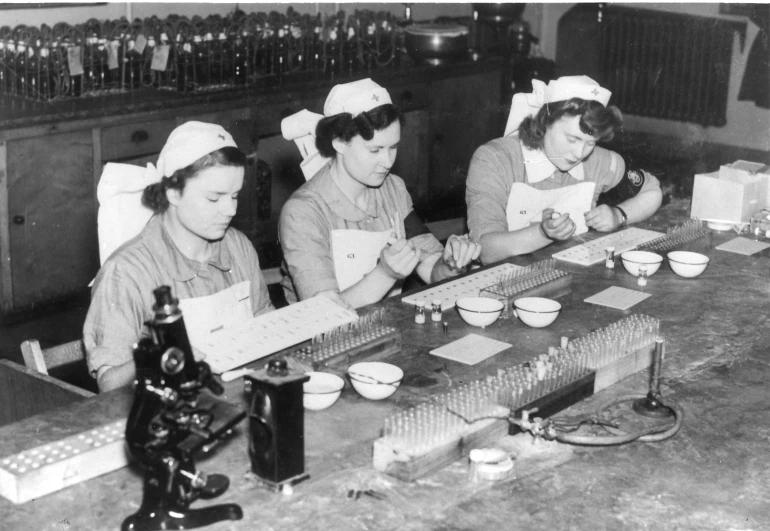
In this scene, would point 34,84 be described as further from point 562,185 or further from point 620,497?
point 620,497

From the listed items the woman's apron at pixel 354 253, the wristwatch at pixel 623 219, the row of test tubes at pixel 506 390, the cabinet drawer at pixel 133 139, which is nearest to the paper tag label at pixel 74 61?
the cabinet drawer at pixel 133 139

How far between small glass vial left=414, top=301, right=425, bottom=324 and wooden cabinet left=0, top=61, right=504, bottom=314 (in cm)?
248

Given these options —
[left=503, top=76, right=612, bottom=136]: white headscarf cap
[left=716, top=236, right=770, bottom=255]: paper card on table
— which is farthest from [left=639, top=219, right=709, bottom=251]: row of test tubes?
[left=503, top=76, right=612, bottom=136]: white headscarf cap

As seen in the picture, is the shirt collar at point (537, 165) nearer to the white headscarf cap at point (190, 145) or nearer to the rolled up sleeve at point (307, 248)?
the rolled up sleeve at point (307, 248)

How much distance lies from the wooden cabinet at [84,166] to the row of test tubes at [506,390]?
295 cm

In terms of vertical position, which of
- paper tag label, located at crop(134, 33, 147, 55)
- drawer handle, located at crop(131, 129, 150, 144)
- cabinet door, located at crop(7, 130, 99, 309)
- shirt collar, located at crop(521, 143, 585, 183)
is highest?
paper tag label, located at crop(134, 33, 147, 55)

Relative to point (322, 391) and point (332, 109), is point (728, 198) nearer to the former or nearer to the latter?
point (332, 109)

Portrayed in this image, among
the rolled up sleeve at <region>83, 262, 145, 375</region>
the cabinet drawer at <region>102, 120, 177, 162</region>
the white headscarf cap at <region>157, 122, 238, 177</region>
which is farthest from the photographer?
the cabinet drawer at <region>102, 120, 177, 162</region>

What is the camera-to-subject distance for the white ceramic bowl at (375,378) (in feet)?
7.36

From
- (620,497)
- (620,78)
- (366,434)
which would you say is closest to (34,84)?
(366,434)

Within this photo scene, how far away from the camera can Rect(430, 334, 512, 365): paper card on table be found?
2525 millimetres

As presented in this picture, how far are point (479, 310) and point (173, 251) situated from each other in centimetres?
87

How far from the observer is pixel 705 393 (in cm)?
240

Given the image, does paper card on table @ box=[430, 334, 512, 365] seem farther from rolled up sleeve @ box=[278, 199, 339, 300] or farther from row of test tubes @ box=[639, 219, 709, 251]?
row of test tubes @ box=[639, 219, 709, 251]
